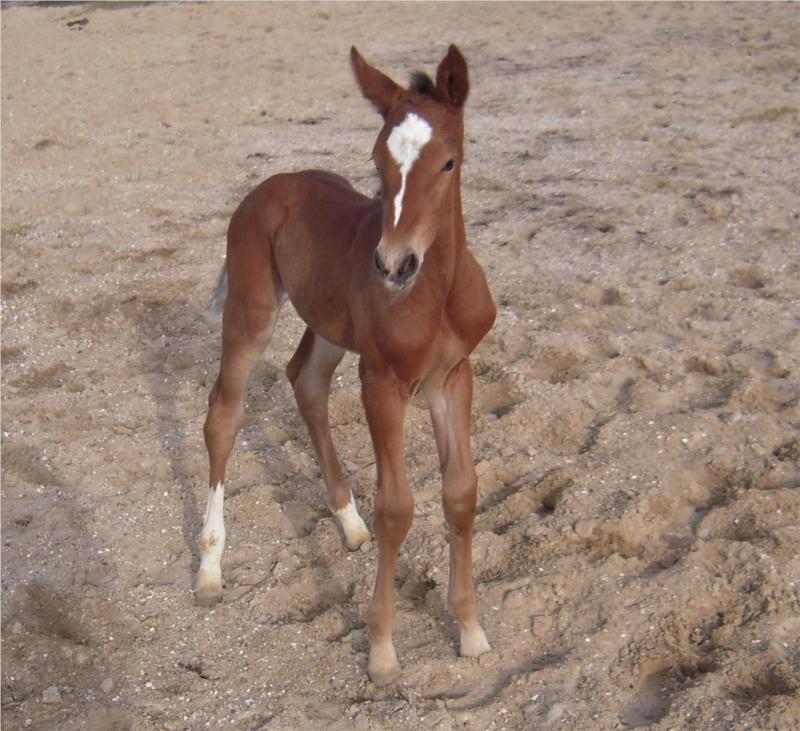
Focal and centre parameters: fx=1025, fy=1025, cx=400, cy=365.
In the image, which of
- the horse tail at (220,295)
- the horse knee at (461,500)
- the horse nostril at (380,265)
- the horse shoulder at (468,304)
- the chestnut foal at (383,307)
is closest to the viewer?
the horse nostril at (380,265)

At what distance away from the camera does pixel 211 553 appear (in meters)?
4.00

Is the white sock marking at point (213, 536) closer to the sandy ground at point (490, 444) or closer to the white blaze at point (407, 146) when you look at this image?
the sandy ground at point (490, 444)

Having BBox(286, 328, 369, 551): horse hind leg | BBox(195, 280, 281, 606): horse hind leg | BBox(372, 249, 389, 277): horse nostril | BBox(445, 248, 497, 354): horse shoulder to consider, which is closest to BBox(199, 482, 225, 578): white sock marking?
BBox(195, 280, 281, 606): horse hind leg

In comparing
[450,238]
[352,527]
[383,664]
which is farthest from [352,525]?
[450,238]

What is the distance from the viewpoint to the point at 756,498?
399cm

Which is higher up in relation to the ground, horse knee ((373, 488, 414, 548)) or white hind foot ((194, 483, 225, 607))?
horse knee ((373, 488, 414, 548))

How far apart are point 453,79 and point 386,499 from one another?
4.34ft

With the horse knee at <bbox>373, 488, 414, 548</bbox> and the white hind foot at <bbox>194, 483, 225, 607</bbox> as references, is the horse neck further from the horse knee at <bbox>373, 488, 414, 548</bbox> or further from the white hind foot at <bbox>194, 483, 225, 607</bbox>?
the white hind foot at <bbox>194, 483, 225, 607</bbox>

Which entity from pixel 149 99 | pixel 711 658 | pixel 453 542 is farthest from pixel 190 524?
pixel 149 99

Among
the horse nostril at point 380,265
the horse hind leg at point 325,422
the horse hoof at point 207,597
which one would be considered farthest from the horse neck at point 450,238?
the horse hoof at point 207,597

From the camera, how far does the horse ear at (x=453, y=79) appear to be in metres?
2.91

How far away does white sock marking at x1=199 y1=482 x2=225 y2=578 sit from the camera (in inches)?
157

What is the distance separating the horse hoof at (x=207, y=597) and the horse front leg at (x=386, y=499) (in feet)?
2.48

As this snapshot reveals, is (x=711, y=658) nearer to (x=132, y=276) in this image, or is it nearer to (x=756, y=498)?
(x=756, y=498)
